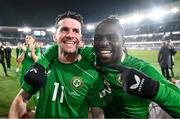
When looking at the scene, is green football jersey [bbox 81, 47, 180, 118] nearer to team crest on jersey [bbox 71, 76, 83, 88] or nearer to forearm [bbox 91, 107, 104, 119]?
forearm [bbox 91, 107, 104, 119]

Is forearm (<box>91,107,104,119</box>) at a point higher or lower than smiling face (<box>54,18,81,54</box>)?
lower

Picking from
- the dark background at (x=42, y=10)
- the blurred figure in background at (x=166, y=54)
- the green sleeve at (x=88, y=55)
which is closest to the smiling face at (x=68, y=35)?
the green sleeve at (x=88, y=55)

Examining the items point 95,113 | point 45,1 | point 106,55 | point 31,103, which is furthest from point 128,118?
point 45,1

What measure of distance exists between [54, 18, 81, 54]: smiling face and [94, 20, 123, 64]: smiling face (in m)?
0.23

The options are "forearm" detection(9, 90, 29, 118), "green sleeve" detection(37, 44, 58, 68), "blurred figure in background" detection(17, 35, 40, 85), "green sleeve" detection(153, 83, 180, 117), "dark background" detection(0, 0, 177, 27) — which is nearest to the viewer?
"green sleeve" detection(153, 83, 180, 117)

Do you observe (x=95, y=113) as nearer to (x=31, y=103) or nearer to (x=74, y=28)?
(x=74, y=28)

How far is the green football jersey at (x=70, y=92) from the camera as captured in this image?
2465 mm

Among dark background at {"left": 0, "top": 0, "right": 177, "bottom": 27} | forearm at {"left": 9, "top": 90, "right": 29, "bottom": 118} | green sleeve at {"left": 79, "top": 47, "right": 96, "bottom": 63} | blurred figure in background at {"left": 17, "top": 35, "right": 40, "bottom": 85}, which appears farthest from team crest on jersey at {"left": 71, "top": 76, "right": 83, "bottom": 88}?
dark background at {"left": 0, "top": 0, "right": 177, "bottom": 27}

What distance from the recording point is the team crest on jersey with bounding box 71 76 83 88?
2498 millimetres

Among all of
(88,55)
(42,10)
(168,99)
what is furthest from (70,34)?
(42,10)

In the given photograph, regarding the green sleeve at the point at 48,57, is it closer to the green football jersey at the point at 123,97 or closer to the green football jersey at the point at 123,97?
the green football jersey at the point at 123,97

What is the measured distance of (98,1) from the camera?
71.6 meters

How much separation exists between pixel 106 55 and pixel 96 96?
38 centimetres

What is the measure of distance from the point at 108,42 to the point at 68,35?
39 centimetres
